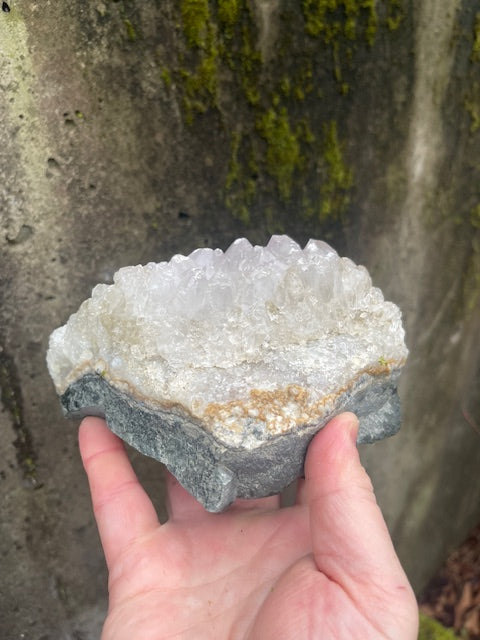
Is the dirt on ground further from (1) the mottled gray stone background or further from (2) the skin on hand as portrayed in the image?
(2) the skin on hand

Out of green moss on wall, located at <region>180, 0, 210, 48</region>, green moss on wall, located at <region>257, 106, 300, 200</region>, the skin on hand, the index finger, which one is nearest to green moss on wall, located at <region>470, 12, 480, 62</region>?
green moss on wall, located at <region>257, 106, 300, 200</region>

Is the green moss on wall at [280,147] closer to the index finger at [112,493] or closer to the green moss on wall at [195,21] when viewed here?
the green moss on wall at [195,21]

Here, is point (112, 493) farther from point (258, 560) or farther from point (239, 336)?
point (239, 336)

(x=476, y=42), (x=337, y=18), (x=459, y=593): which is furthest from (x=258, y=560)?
(x=459, y=593)

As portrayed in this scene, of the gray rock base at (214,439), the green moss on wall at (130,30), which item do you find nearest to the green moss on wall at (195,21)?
the green moss on wall at (130,30)

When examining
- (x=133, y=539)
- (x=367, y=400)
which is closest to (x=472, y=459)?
(x=367, y=400)

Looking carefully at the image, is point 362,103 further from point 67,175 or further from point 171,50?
point 67,175
